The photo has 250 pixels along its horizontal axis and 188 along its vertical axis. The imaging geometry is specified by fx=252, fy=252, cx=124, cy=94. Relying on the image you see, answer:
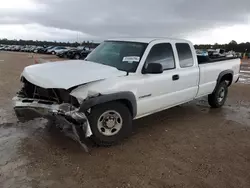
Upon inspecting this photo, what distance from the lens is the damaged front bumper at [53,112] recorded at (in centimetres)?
373

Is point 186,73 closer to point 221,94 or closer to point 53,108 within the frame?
point 221,94

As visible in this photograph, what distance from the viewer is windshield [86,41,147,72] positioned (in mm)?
4520

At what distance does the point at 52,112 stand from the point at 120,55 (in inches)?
68.7

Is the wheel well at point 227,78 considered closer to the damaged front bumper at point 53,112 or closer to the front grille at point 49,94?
the damaged front bumper at point 53,112

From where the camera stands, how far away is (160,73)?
15.0 ft

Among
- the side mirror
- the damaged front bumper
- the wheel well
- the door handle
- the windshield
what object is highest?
the windshield

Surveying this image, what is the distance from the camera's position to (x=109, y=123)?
13.6ft

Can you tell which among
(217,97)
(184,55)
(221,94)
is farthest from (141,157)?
(221,94)

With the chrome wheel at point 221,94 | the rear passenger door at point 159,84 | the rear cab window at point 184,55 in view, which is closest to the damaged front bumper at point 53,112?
the rear passenger door at point 159,84

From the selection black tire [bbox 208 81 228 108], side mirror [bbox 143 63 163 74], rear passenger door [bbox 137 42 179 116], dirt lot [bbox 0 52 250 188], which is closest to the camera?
dirt lot [bbox 0 52 250 188]

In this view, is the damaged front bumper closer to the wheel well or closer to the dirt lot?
the dirt lot

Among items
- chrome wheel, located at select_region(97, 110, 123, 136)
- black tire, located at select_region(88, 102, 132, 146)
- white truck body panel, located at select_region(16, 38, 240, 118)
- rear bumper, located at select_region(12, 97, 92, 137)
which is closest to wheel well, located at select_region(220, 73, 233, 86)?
white truck body panel, located at select_region(16, 38, 240, 118)

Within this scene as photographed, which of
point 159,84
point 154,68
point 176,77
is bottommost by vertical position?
point 159,84

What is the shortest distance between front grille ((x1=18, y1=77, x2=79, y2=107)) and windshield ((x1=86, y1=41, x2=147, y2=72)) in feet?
3.56
